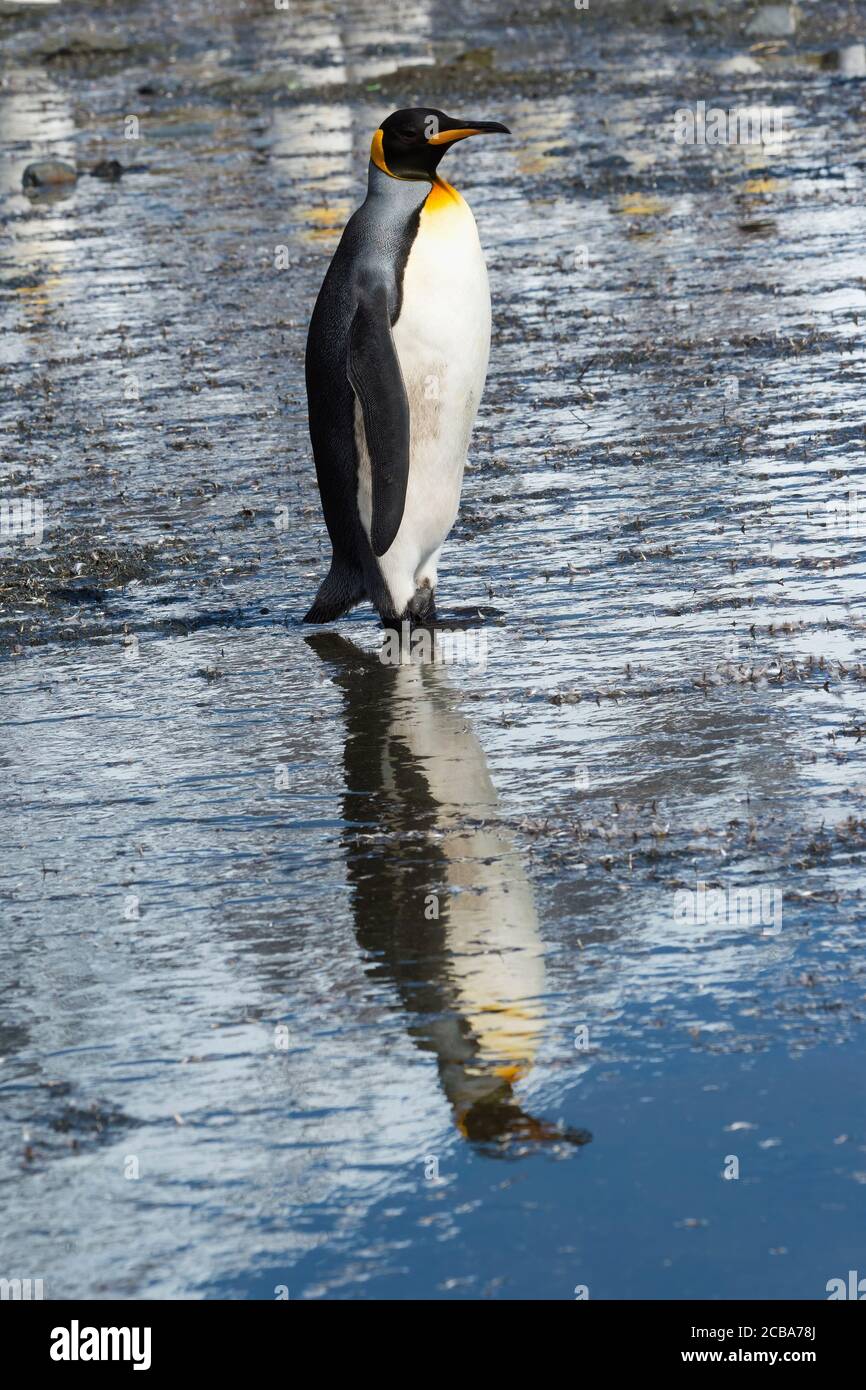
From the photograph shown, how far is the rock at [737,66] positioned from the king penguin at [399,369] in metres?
15.1

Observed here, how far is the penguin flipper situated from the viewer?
4914mm

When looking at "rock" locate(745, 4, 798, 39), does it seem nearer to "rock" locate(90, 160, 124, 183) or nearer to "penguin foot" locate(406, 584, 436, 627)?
"rock" locate(90, 160, 124, 183)

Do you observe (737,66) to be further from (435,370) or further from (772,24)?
(435,370)

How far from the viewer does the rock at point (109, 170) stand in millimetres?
16484

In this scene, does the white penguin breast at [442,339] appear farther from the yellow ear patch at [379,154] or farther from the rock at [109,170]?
the rock at [109,170]

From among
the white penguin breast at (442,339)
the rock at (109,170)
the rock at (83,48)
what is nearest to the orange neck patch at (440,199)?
the white penguin breast at (442,339)

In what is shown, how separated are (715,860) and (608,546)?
2.23 m

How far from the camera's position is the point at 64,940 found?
3477 millimetres

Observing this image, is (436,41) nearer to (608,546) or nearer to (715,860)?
(608,546)

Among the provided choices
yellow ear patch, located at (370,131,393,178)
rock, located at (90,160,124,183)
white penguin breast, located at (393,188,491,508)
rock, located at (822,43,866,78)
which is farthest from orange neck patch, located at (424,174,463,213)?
rock, located at (822,43,866,78)

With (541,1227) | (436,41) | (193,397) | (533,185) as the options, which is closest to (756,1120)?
(541,1227)

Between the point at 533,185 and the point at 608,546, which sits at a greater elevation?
the point at 533,185
